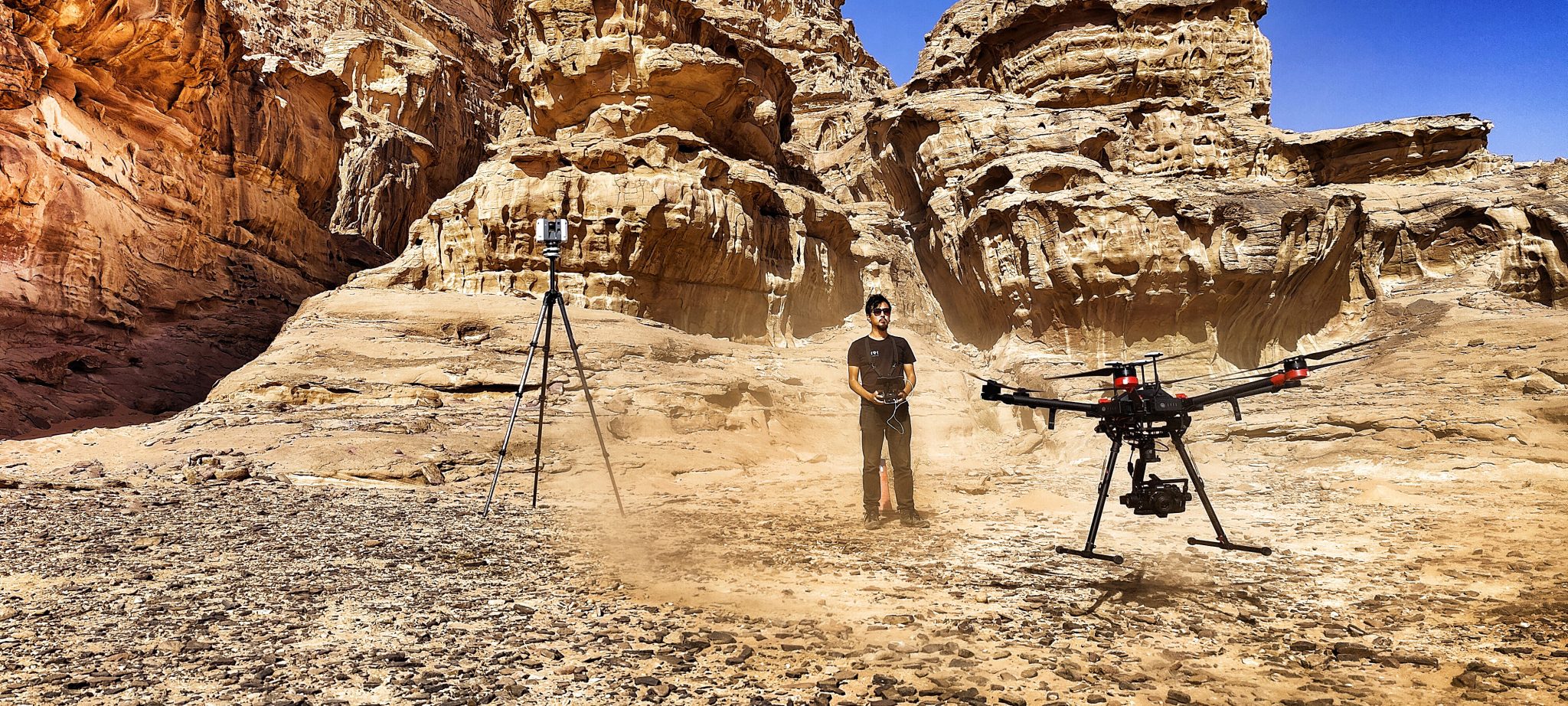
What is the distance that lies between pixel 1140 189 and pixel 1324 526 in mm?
14175

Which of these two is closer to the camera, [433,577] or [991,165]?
[433,577]

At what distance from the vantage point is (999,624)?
4.34 meters

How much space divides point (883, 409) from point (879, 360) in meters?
0.47

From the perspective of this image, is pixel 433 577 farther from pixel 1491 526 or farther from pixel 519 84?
pixel 519 84

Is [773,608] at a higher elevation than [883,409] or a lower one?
lower

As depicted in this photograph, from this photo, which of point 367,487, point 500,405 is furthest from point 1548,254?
point 367,487

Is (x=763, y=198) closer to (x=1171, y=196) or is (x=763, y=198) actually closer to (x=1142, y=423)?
(x=1171, y=196)

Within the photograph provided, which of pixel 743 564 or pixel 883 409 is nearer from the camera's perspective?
pixel 743 564

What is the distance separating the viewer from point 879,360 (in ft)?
24.7

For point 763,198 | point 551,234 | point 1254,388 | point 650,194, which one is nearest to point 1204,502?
point 1254,388

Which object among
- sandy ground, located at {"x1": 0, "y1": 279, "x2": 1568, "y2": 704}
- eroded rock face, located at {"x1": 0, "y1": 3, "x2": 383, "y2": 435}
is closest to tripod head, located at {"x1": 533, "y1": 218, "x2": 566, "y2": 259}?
sandy ground, located at {"x1": 0, "y1": 279, "x2": 1568, "y2": 704}

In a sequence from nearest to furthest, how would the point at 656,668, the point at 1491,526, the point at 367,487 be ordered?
the point at 656,668 < the point at 1491,526 < the point at 367,487

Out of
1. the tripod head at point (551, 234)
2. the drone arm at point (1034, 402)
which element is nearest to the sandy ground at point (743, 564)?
the drone arm at point (1034, 402)

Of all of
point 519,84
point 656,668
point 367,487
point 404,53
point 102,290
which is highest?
point 404,53
